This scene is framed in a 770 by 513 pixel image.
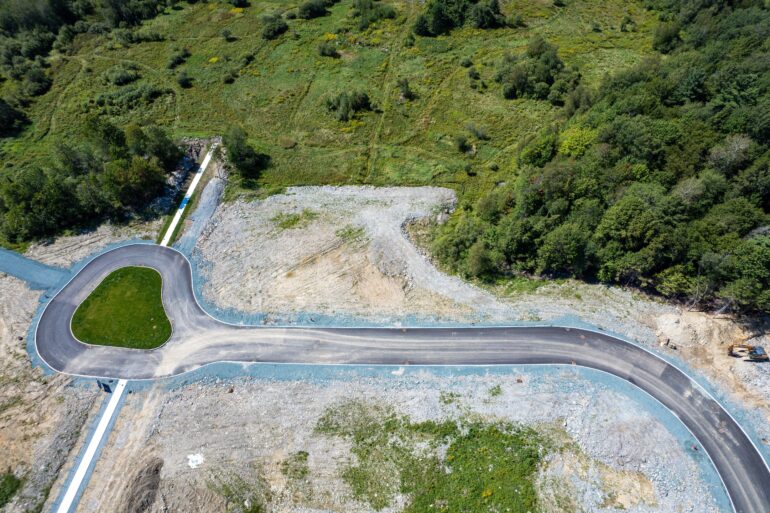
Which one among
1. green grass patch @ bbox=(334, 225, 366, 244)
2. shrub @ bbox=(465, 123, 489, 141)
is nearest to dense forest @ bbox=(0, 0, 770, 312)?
shrub @ bbox=(465, 123, 489, 141)

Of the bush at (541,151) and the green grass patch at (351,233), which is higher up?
the bush at (541,151)

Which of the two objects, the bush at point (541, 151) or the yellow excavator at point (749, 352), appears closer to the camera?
the yellow excavator at point (749, 352)

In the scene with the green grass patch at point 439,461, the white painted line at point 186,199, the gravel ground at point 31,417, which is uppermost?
the white painted line at point 186,199

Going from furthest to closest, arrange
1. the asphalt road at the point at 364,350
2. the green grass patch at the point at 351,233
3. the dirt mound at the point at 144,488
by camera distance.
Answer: the green grass patch at the point at 351,233
the asphalt road at the point at 364,350
the dirt mound at the point at 144,488

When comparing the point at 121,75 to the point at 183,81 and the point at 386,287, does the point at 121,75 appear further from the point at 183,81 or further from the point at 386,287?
the point at 386,287

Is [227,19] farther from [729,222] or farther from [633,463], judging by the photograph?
[633,463]

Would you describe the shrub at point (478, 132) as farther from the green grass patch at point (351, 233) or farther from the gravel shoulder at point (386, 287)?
the green grass patch at point (351, 233)

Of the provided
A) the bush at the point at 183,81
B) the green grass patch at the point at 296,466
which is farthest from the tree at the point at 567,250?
the bush at the point at 183,81
